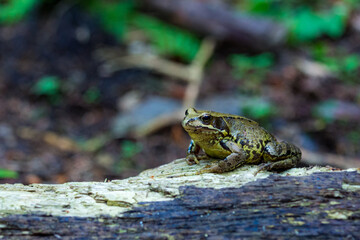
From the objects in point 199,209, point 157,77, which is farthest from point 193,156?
point 157,77

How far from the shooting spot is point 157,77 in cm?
1123

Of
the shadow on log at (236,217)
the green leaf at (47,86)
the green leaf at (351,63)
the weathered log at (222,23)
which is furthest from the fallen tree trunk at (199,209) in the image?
the weathered log at (222,23)

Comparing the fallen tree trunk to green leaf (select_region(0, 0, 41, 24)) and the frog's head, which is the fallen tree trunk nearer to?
the frog's head

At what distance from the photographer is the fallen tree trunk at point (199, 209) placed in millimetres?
3305

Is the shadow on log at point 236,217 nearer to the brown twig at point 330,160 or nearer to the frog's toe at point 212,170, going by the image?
the frog's toe at point 212,170

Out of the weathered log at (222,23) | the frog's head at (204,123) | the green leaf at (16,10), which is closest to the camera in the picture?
the frog's head at (204,123)

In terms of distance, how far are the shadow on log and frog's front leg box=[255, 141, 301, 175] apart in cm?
49

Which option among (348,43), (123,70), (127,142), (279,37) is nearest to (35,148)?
(127,142)

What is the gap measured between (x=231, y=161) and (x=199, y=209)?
87 cm

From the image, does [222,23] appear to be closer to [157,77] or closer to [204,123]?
[157,77]

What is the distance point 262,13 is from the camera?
12.6m

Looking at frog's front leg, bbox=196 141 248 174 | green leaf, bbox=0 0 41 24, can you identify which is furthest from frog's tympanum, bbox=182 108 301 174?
green leaf, bbox=0 0 41 24

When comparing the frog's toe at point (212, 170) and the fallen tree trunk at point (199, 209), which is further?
the frog's toe at point (212, 170)

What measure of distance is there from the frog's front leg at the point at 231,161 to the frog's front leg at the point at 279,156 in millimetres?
243
